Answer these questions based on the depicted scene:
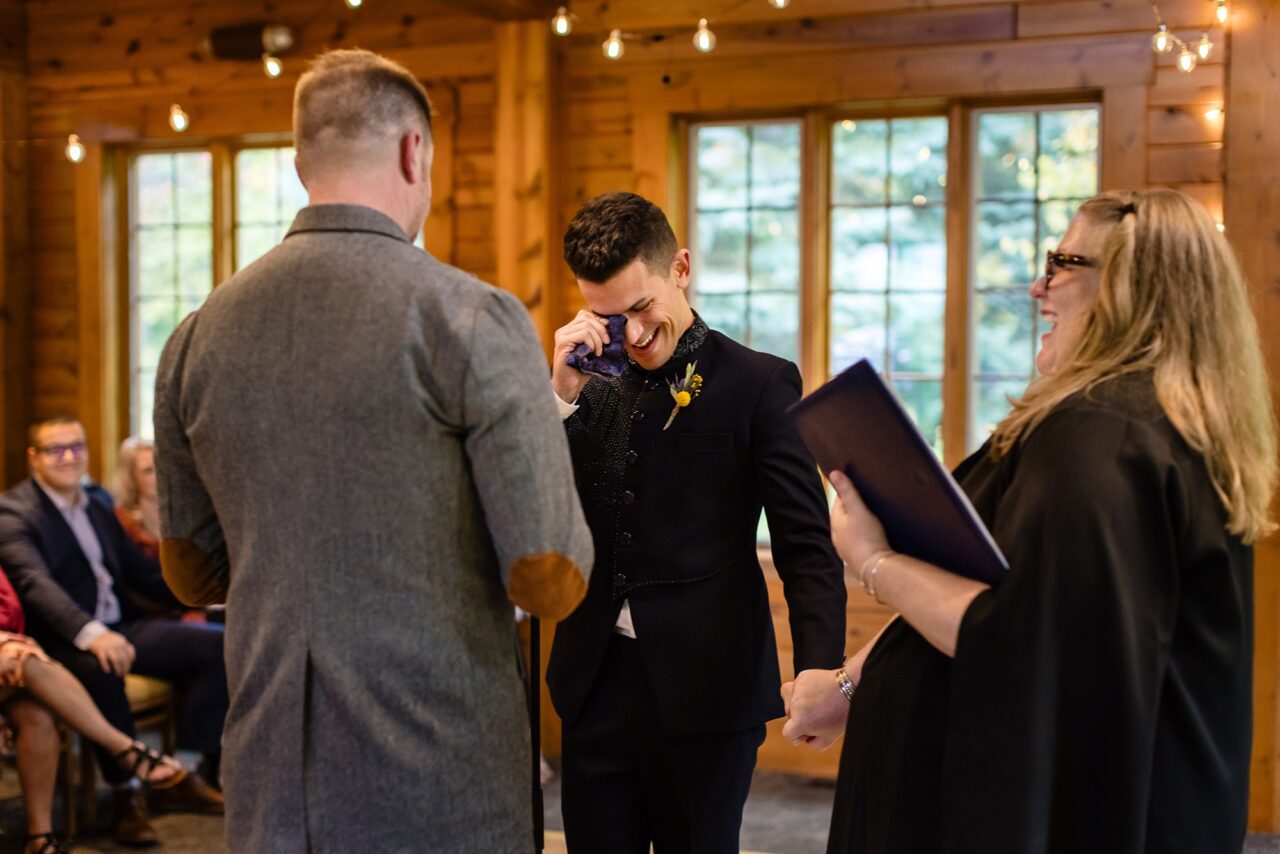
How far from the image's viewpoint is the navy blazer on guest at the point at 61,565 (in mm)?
4352

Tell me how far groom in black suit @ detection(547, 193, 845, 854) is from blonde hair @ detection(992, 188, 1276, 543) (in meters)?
0.56

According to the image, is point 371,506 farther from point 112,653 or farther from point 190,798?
point 190,798

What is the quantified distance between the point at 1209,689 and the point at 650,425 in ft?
3.09

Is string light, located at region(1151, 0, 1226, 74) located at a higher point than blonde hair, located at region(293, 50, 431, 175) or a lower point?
higher

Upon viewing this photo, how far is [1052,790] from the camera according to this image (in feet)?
4.99

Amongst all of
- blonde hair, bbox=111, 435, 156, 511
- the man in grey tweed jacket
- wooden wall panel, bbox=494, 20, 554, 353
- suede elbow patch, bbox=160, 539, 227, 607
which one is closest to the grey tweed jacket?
the man in grey tweed jacket

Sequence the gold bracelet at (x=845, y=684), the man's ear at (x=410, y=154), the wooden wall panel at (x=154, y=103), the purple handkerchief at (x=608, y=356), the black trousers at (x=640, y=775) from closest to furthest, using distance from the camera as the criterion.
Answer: the man's ear at (x=410, y=154) → the gold bracelet at (x=845, y=684) → the black trousers at (x=640, y=775) → the purple handkerchief at (x=608, y=356) → the wooden wall panel at (x=154, y=103)

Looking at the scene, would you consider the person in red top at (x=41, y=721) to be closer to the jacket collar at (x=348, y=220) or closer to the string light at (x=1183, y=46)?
the jacket collar at (x=348, y=220)

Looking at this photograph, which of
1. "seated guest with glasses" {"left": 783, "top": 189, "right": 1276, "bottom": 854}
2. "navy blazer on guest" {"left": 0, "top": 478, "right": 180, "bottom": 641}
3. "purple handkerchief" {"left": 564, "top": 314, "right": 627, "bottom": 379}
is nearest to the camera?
"seated guest with glasses" {"left": 783, "top": 189, "right": 1276, "bottom": 854}

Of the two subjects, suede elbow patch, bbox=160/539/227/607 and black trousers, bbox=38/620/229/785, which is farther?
black trousers, bbox=38/620/229/785

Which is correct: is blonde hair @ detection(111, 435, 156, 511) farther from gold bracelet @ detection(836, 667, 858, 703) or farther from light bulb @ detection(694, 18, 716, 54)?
gold bracelet @ detection(836, 667, 858, 703)

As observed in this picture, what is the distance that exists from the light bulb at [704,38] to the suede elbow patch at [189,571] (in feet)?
11.2

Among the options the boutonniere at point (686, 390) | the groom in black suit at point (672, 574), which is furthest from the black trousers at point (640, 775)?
the boutonniere at point (686, 390)

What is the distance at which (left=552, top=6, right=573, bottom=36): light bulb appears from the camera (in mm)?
4789
